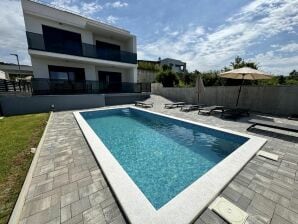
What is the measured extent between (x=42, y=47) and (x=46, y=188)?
1415cm

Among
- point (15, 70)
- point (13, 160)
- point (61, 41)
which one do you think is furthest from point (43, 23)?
point (15, 70)

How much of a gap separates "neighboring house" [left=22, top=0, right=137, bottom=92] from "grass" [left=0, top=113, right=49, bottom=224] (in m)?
8.04

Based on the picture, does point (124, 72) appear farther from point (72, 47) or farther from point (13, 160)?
point (13, 160)

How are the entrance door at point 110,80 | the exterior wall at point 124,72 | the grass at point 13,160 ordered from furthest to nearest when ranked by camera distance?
the exterior wall at point 124,72 → the entrance door at point 110,80 → the grass at point 13,160

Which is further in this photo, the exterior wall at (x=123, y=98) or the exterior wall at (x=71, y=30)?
the exterior wall at (x=123, y=98)

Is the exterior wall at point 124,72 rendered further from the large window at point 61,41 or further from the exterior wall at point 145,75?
the exterior wall at point 145,75

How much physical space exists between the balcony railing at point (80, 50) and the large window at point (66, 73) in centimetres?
183

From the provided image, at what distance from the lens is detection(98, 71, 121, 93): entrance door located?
17172 mm

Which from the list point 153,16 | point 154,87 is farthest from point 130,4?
point 154,87

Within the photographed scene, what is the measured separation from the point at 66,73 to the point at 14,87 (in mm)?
4648

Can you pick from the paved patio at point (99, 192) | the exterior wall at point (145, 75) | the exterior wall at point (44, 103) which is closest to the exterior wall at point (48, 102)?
the exterior wall at point (44, 103)

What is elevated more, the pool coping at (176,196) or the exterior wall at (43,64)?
the exterior wall at (43,64)

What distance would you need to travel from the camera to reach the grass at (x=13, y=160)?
2540mm

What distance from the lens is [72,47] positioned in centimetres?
1507
